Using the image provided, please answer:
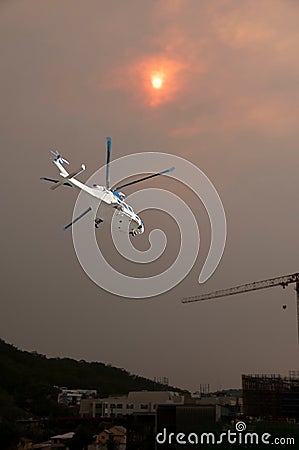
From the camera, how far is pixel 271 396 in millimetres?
8062

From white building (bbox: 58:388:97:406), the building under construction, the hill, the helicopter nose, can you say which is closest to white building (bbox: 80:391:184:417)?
white building (bbox: 58:388:97:406)

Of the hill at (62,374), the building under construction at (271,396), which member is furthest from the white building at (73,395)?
the building under construction at (271,396)

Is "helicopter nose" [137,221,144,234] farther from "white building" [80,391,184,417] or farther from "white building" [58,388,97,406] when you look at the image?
"white building" [58,388,97,406]

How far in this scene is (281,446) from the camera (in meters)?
5.23

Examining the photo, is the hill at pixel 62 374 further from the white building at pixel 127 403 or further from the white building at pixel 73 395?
the white building at pixel 127 403

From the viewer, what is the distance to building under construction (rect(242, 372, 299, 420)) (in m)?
7.50

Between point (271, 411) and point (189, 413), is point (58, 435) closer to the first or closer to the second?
point (189, 413)

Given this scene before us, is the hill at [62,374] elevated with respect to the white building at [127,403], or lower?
elevated

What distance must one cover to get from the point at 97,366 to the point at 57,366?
425 mm

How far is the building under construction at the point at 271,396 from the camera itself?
295 inches

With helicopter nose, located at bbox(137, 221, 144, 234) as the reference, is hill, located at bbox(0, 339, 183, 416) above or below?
below

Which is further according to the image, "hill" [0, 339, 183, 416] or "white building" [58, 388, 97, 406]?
"hill" [0, 339, 183, 416]

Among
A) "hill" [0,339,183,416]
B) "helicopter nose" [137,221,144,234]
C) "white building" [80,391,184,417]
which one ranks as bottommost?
"white building" [80,391,184,417]

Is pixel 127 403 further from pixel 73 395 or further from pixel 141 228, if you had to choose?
pixel 141 228
